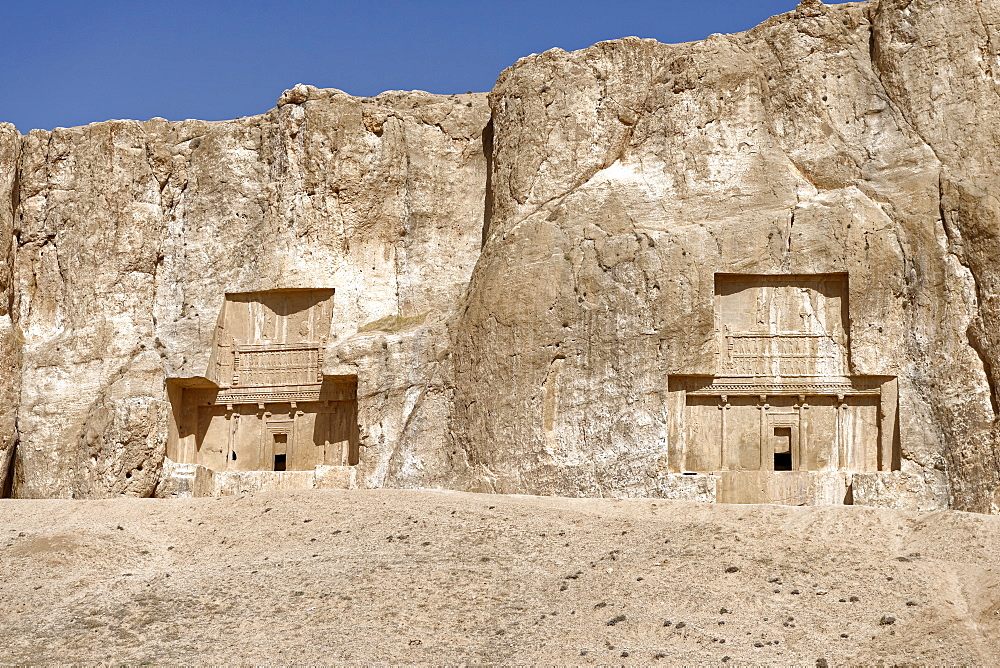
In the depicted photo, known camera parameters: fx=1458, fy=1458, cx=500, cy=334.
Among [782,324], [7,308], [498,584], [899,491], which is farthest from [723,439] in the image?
[7,308]

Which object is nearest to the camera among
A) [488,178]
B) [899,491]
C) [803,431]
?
[899,491]

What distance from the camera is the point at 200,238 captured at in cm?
2767

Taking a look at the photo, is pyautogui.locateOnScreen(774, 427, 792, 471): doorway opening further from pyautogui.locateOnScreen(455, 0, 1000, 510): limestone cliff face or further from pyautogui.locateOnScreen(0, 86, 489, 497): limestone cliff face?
pyautogui.locateOnScreen(0, 86, 489, 497): limestone cliff face

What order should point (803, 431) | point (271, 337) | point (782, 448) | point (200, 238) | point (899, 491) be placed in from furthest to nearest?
point (200, 238) < point (271, 337) < point (782, 448) < point (803, 431) < point (899, 491)

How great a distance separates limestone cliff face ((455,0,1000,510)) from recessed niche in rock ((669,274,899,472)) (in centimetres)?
45

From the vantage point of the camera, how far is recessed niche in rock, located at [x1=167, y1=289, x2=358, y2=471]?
26.5 metres

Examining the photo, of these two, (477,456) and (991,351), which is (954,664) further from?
(477,456)

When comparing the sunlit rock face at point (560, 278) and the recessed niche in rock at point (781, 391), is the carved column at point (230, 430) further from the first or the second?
the recessed niche in rock at point (781, 391)

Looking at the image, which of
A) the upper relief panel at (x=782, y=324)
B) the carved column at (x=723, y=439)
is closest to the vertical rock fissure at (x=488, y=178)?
the upper relief panel at (x=782, y=324)

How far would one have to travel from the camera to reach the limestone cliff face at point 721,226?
907 inches

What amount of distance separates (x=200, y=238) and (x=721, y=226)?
32.7 ft

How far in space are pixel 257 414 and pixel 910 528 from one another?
1322 cm

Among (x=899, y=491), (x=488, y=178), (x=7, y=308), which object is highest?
(x=488, y=178)

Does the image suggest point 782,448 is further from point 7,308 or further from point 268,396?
point 7,308
